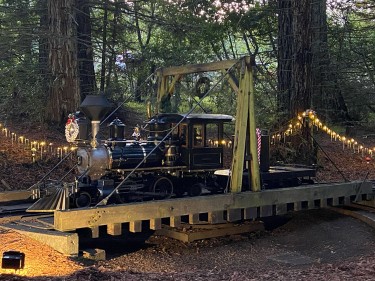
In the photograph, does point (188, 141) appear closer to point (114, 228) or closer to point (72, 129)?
point (72, 129)

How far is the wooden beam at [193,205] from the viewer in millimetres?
7504

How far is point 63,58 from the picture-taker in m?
14.8

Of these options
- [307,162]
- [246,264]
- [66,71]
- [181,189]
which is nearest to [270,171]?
[181,189]

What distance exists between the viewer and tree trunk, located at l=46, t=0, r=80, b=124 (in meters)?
14.6

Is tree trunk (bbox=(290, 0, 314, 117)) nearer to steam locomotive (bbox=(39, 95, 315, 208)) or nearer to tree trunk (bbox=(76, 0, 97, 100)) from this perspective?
steam locomotive (bbox=(39, 95, 315, 208))

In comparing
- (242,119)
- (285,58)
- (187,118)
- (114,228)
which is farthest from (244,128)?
(285,58)

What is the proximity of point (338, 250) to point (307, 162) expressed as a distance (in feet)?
19.5

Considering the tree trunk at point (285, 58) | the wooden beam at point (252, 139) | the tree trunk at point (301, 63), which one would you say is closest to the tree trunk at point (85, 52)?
the tree trunk at point (285, 58)

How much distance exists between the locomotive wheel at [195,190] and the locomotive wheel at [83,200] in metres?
2.42

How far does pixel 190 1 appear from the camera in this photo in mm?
15859

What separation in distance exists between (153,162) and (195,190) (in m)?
1.14

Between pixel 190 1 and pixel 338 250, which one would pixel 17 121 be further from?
pixel 338 250

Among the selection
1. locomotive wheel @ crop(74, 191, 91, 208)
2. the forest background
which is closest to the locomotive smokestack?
locomotive wheel @ crop(74, 191, 91, 208)

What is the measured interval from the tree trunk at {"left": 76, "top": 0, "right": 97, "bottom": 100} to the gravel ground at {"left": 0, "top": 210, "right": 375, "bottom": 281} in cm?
844
